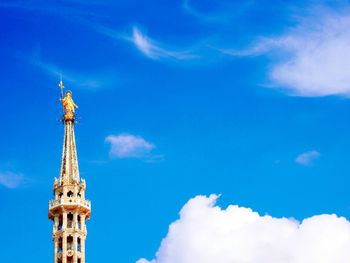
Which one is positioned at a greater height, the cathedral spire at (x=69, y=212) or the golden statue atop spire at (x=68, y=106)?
the golden statue atop spire at (x=68, y=106)

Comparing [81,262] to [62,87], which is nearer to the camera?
[81,262]

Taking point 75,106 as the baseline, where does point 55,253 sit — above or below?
below

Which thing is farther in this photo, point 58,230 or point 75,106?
point 75,106

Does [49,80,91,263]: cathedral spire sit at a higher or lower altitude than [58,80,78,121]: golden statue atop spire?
lower

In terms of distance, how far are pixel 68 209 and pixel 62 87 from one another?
2242cm

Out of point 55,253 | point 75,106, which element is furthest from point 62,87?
point 55,253

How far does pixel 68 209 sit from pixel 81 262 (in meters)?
8.60

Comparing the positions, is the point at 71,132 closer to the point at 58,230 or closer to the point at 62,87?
the point at 62,87

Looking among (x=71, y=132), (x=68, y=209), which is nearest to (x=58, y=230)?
(x=68, y=209)

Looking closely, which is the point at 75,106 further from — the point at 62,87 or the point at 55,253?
the point at 55,253

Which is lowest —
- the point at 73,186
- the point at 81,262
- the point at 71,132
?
the point at 81,262

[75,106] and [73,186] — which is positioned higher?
[75,106]

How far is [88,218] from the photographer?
15638cm

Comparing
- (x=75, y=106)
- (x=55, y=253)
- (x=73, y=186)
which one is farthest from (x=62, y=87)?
(x=55, y=253)
